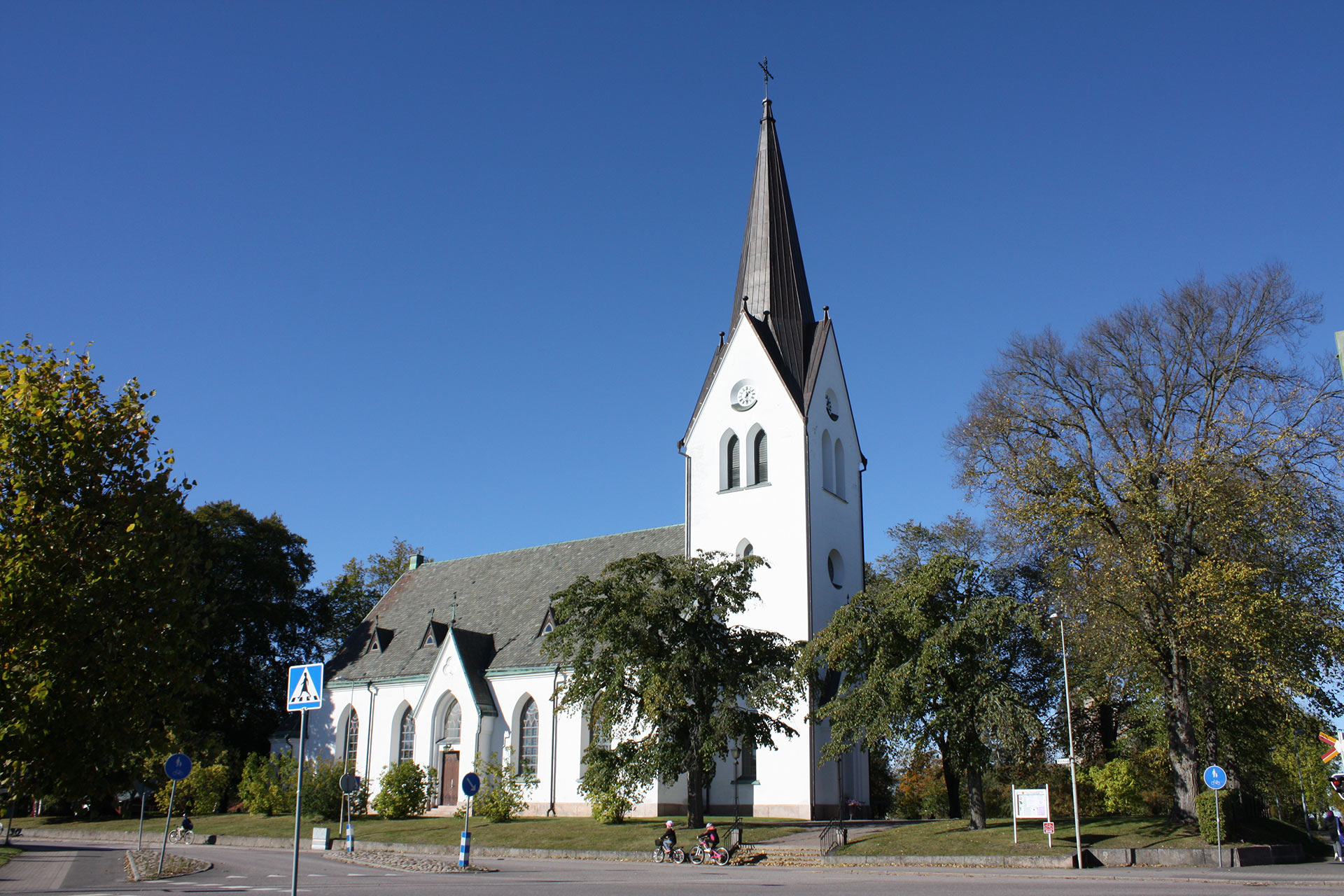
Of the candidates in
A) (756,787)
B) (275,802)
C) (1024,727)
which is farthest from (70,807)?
(1024,727)

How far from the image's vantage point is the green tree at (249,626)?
51062 millimetres

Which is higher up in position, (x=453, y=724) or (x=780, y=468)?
(x=780, y=468)

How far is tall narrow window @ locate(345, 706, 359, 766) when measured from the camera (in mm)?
47781

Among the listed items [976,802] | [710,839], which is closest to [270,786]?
[710,839]

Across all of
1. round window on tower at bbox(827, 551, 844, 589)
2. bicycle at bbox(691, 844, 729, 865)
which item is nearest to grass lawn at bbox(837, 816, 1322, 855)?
bicycle at bbox(691, 844, 729, 865)

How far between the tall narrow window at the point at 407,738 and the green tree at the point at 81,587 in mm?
29705

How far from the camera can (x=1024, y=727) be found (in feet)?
84.2

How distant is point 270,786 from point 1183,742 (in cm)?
3610

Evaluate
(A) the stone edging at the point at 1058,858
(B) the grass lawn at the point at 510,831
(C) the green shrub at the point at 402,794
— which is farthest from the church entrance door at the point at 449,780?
(A) the stone edging at the point at 1058,858

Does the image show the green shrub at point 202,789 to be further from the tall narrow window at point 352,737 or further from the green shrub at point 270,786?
the tall narrow window at point 352,737

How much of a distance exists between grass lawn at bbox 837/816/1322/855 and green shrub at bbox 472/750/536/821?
47.4 ft

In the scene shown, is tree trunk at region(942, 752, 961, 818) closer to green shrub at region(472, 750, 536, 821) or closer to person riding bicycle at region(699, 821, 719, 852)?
person riding bicycle at region(699, 821, 719, 852)

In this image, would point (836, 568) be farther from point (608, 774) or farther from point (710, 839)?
point (710, 839)

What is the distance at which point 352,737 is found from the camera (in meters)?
48.2
